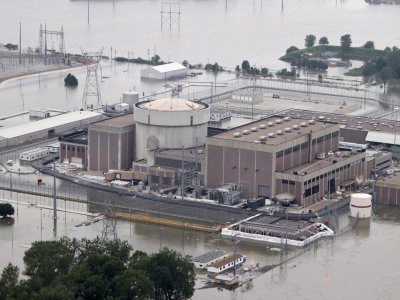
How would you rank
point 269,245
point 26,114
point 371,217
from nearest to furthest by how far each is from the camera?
point 269,245
point 371,217
point 26,114

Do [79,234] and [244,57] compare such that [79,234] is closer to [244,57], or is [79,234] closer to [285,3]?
[244,57]

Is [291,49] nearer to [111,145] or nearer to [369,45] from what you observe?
[369,45]

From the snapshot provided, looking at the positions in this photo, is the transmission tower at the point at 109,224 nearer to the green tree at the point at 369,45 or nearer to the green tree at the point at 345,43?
the green tree at the point at 345,43


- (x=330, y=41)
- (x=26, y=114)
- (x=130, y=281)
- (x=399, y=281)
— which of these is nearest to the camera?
(x=130, y=281)

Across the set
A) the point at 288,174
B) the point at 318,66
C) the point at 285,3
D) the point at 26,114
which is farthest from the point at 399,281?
the point at 285,3

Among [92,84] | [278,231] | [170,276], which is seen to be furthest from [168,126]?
[92,84]

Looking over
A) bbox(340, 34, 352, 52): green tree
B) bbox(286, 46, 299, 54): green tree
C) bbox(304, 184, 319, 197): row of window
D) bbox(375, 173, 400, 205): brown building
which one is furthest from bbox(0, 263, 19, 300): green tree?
bbox(340, 34, 352, 52): green tree
